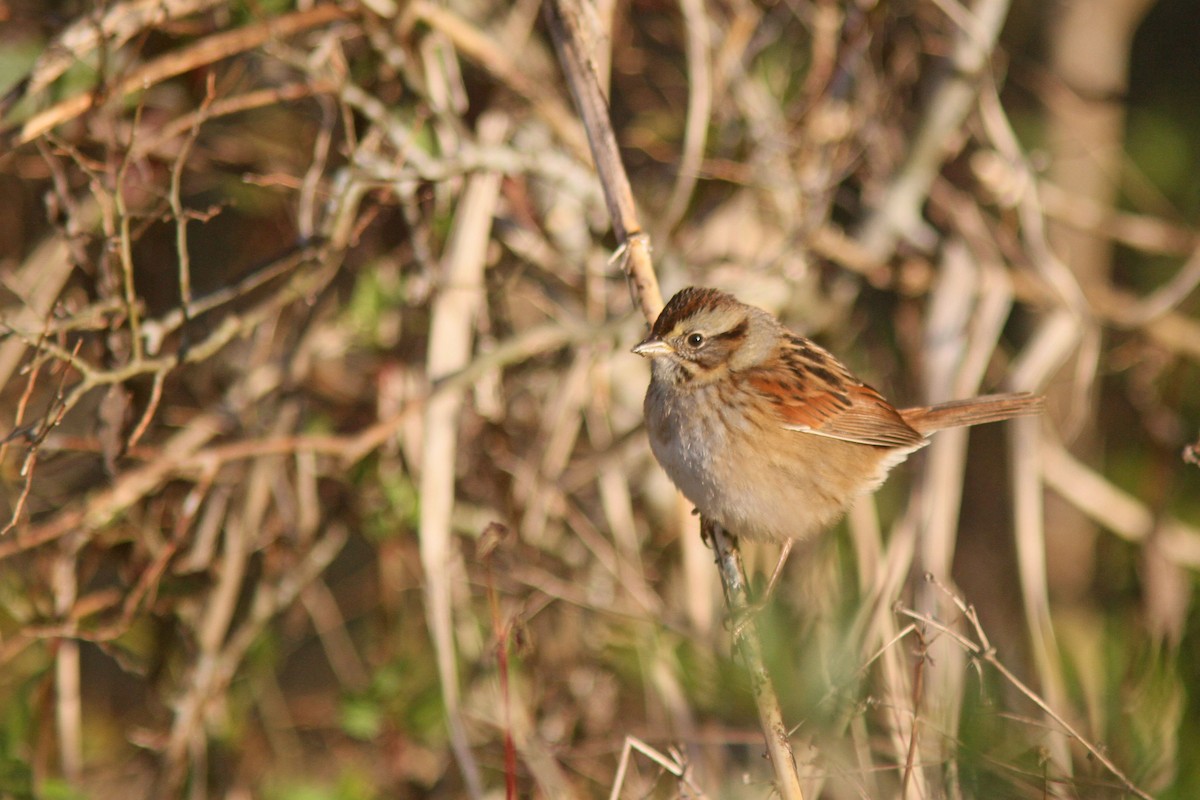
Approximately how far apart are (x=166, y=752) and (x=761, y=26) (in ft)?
8.87

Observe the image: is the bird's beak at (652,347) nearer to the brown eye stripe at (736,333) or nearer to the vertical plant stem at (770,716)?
the brown eye stripe at (736,333)

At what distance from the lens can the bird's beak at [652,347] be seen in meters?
2.68

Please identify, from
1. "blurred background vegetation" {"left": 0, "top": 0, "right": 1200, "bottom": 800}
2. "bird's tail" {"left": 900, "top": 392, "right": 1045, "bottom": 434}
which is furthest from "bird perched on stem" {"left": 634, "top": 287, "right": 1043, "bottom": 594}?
"blurred background vegetation" {"left": 0, "top": 0, "right": 1200, "bottom": 800}

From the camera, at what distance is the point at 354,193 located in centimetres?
292

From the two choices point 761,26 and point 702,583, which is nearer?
point 702,583

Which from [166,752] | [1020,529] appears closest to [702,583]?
[1020,529]

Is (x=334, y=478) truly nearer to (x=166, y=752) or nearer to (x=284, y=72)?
(x=166, y=752)

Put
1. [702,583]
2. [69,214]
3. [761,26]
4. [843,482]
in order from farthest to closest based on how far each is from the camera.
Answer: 1. [761,26]
2. [702,583]
3. [843,482]
4. [69,214]

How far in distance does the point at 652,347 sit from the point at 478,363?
0.58m

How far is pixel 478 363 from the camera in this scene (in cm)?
308

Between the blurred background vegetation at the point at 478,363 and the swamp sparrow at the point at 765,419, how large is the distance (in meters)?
0.26

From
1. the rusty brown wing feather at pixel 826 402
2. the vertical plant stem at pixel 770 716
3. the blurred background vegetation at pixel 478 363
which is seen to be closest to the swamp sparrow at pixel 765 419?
the rusty brown wing feather at pixel 826 402

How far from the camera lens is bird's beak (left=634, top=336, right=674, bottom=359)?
8.80ft

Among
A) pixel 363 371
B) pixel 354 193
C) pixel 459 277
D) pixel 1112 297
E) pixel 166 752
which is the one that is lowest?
pixel 166 752
